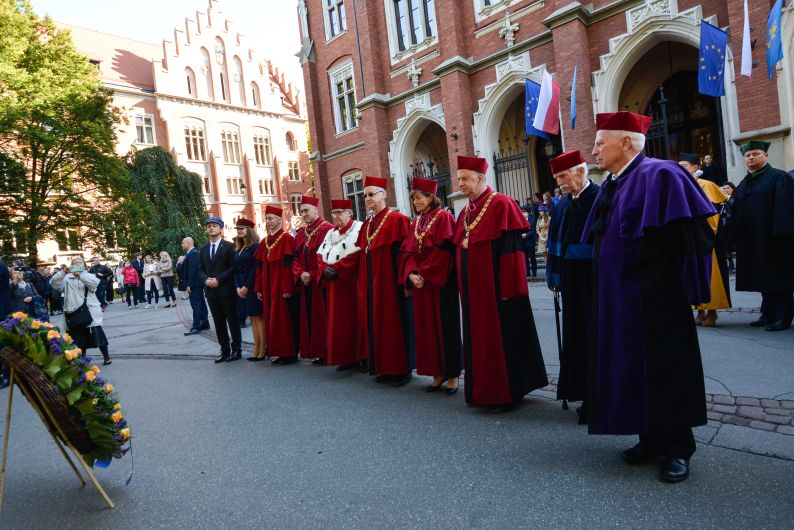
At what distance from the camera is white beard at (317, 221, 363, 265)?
5961 mm

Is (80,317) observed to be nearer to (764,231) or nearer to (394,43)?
(764,231)

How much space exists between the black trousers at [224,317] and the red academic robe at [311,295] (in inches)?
46.4

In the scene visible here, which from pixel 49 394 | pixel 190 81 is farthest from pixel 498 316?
pixel 190 81

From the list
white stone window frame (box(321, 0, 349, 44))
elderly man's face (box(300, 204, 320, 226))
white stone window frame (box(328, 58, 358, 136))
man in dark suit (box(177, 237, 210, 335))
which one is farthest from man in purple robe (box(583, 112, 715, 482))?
white stone window frame (box(321, 0, 349, 44))

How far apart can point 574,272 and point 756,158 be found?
3.79m

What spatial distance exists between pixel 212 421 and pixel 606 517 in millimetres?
A: 3504

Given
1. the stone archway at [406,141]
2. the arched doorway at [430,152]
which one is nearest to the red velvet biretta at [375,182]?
the stone archway at [406,141]

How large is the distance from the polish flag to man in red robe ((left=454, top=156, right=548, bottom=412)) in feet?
31.6

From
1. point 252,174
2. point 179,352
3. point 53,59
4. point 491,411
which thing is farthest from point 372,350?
point 252,174

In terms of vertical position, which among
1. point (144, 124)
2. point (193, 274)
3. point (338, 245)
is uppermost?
point (144, 124)

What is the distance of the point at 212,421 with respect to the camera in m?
4.72

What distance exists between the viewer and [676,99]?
15266mm

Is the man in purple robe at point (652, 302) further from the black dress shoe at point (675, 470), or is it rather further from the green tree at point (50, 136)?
the green tree at point (50, 136)

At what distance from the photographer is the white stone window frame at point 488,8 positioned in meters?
16.0
